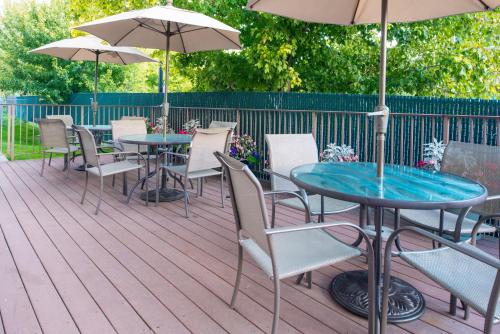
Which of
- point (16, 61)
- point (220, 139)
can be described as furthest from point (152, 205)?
point (16, 61)

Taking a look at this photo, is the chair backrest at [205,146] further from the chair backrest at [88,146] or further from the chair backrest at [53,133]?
the chair backrest at [53,133]

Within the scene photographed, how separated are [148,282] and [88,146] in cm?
222

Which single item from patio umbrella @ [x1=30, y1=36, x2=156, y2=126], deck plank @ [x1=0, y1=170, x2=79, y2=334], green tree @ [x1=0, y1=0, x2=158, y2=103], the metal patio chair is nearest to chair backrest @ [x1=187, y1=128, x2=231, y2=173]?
deck plank @ [x1=0, y1=170, x2=79, y2=334]

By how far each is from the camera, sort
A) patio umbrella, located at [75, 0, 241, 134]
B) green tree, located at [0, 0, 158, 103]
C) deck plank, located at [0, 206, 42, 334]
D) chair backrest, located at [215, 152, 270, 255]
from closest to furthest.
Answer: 1. chair backrest, located at [215, 152, 270, 255]
2. deck plank, located at [0, 206, 42, 334]
3. patio umbrella, located at [75, 0, 241, 134]
4. green tree, located at [0, 0, 158, 103]

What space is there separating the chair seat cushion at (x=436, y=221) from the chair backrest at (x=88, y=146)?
3.06 m

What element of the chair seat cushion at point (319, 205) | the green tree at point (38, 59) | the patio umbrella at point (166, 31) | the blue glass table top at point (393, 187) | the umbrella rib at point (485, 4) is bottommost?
the chair seat cushion at point (319, 205)

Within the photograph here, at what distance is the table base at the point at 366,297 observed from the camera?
2.17 m

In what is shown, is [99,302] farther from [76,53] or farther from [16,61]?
[16,61]

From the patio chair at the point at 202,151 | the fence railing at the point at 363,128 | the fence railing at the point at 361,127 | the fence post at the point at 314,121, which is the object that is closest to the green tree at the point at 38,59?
the fence railing at the point at 361,127

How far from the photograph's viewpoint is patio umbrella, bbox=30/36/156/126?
608 centimetres

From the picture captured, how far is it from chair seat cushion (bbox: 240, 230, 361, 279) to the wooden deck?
0.43 m

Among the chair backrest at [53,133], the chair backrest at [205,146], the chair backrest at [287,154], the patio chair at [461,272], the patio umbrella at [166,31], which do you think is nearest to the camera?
the patio chair at [461,272]

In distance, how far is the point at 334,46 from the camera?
28.2 ft

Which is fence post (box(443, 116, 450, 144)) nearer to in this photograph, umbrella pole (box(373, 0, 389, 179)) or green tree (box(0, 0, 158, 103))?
umbrella pole (box(373, 0, 389, 179))
